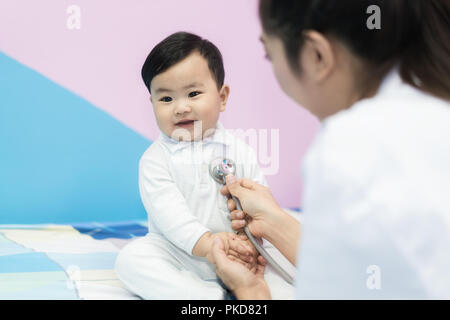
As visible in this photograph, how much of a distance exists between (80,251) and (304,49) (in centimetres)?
91

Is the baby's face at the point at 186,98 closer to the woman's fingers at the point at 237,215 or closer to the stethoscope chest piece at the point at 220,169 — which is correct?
the stethoscope chest piece at the point at 220,169

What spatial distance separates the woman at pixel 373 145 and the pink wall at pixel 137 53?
116 cm

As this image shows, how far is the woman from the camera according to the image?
1.77ft

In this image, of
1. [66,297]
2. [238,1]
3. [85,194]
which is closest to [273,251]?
[66,297]

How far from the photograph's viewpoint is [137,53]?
5.94 ft

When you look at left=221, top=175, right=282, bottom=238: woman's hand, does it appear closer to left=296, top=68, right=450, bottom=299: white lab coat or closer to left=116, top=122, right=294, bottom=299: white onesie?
left=116, top=122, right=294, bottom=299: white onesie

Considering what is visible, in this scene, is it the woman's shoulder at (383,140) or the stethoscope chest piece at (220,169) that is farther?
the stethoscope chest piece at (220,169)

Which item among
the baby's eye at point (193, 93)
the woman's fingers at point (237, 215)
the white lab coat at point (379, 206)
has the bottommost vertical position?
the woman's fingers at point (237, 215)

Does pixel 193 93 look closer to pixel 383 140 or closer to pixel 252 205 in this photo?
pixel 252 205

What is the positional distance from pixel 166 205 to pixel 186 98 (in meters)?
0.24

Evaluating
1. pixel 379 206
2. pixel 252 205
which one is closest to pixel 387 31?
pixel 379 206

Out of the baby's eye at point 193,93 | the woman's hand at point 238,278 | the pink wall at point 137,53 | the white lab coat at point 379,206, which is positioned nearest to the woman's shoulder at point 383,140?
the white lab coat at point 379,206

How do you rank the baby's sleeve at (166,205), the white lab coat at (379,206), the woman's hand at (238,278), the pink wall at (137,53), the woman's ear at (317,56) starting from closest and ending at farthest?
the white lab coat at (379,206) < the woman's ear at (317,56) < the woman's hand at (238,278) < the baby's sleeve at (166,205) < the pink wall at (137,53)

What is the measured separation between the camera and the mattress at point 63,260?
1.02m
